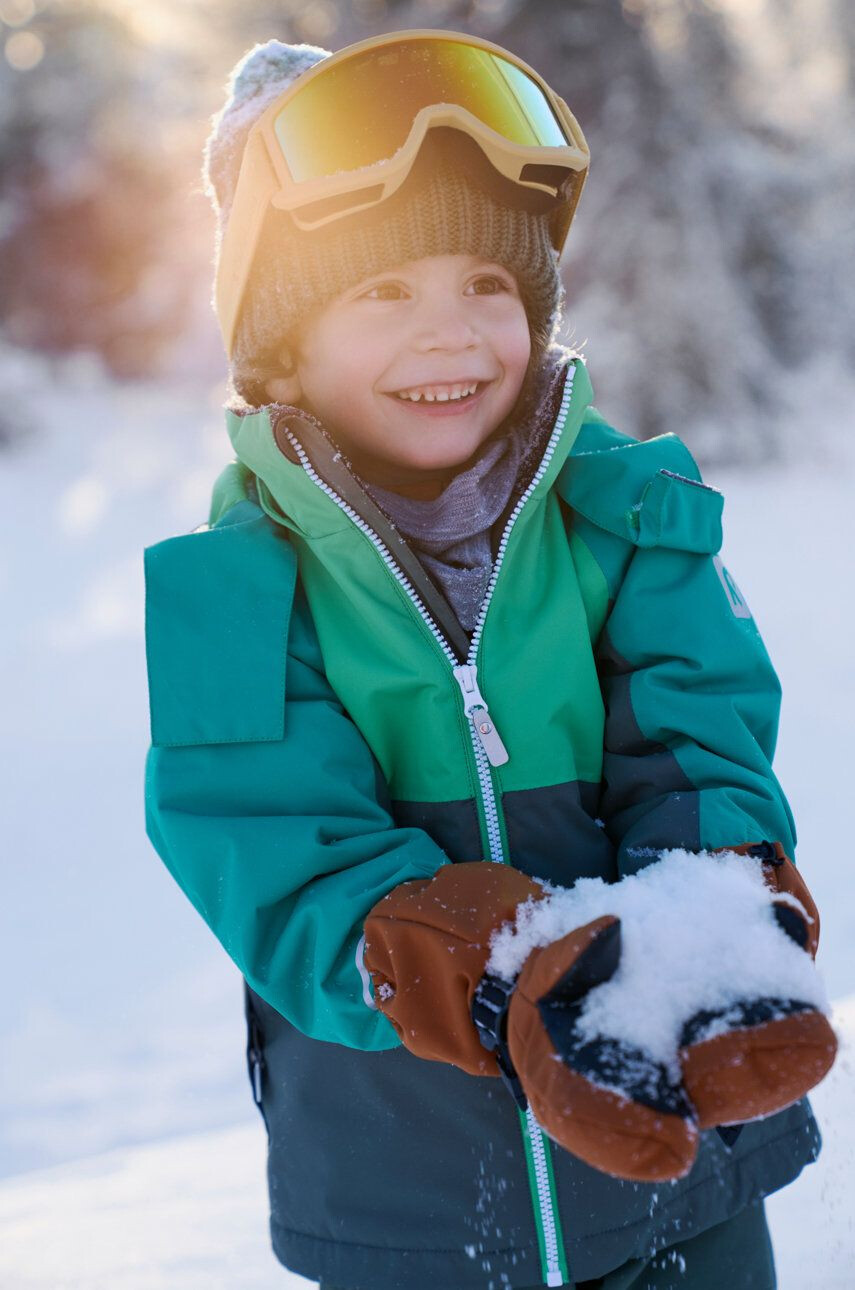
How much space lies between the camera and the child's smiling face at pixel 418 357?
1.49 meters

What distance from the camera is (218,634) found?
1.39m

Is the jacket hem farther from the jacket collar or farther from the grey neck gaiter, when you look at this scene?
the jacket collar

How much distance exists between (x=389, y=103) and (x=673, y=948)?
1092mm

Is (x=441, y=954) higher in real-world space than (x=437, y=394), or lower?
lower

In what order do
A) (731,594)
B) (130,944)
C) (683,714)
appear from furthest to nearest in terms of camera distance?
(130,944) → (731,594) → (683,714)

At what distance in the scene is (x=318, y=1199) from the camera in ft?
4.74

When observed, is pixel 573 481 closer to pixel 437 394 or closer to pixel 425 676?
pixel 437 394

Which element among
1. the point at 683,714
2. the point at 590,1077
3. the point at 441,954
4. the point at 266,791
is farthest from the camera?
the point at 683,714

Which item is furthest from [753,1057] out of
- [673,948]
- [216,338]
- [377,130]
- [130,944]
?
[216,338]

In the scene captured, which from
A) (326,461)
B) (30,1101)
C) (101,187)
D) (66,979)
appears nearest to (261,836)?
(326,461)

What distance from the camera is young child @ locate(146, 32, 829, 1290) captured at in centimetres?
133

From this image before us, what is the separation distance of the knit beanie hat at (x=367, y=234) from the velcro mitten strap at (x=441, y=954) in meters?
0.77

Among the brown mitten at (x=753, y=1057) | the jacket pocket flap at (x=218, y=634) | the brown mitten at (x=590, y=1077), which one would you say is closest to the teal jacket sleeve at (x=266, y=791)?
the jacket pocket flap at (x=218, y=634)

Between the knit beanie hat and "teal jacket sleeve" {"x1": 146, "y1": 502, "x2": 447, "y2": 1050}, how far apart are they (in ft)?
1.07
